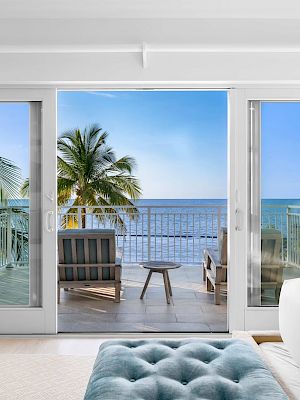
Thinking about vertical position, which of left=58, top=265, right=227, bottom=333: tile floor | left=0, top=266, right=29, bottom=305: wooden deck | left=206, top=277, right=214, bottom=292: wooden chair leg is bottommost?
left=58, top=265, right=227, bottom=333: tile floor

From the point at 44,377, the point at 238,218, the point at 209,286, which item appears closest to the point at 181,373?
the point at 44,377

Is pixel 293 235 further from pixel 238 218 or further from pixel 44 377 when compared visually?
pixel 44 377

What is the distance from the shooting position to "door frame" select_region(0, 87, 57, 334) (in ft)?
12.1

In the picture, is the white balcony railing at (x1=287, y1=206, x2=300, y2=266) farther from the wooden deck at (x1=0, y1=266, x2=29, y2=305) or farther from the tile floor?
the wooden deck at (x1=0, y1=266, x2=29, y2=305)

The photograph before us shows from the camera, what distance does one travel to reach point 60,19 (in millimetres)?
3443

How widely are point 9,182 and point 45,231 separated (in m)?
0.50

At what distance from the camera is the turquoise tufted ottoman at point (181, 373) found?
4.75 feet

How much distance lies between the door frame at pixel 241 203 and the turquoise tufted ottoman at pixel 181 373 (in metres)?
1.87

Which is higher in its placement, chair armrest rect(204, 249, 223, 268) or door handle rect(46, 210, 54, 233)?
door handle rect(46, 210, 54, 233)

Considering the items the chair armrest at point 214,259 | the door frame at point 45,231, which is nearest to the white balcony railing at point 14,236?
the door frame at point 45,231

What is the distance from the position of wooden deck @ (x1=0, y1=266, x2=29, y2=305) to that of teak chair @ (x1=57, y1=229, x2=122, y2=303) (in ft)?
3.64

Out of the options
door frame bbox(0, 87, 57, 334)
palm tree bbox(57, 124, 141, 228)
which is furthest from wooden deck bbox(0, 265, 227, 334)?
palm tree bbox(57, 124, 141, 228)

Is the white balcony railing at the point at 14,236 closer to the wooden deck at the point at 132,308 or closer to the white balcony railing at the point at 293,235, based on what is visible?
the wooden deck at the point at 132,308

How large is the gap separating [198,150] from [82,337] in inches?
359
